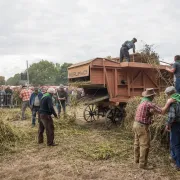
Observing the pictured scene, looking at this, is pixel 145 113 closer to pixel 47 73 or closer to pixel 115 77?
pixel 115 77

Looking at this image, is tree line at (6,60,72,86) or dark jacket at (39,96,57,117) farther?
tree line at (6,60,72,86)

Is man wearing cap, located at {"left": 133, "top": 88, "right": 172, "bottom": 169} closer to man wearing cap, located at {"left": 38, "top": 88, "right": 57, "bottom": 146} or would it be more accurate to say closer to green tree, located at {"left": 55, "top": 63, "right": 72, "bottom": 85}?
man wearing cap, located at {"left": 38, "top": 88, "right": 57, "bottom": 146}

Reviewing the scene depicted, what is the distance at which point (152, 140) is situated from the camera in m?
5.95

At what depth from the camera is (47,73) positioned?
7519cm

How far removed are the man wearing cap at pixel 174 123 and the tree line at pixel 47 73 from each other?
67.6m

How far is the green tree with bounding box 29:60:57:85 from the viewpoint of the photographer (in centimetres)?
7210

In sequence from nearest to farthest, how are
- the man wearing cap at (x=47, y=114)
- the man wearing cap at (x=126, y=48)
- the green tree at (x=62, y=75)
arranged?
the man wearing cap at (x=47, y=114)
the man wearing cap at (x=126, y=48)
the green tree at (x=62, y=75)

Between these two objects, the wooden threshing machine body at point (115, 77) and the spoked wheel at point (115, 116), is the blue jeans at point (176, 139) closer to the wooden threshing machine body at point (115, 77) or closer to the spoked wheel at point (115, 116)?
the wooden threshing machine body at point (115, 77)

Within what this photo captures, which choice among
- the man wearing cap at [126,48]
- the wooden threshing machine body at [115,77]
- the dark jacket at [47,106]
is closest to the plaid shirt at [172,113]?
the dark jacket at [47,106]

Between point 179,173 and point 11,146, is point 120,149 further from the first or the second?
point 11,146

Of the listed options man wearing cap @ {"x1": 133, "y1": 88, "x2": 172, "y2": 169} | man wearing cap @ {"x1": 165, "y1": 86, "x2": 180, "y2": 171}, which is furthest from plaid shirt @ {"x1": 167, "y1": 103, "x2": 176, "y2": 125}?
man wearing cap @ {"x1": 133, "y1": 88, "x2": 172, "y2": 169}

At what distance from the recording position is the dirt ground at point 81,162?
14.9 ft

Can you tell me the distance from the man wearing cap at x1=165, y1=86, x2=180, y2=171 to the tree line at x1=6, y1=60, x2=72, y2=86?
67.6 m

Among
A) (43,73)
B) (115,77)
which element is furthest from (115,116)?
(43,73)
